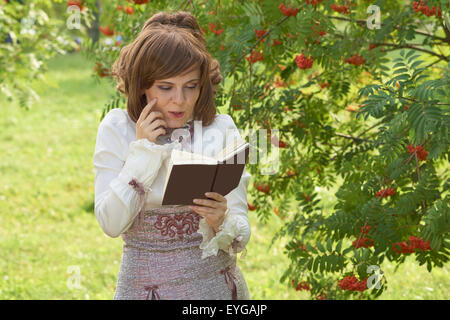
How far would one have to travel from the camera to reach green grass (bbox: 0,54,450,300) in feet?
16.9

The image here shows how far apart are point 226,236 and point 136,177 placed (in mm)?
357

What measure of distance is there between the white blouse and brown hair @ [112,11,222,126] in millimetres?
75

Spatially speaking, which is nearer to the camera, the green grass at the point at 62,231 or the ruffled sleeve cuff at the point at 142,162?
the ruffled sleeve cuff at the point at 142,162

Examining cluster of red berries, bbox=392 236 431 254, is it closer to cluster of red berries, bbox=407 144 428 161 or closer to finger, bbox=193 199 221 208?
cluster of red berries, bbox=407 144 428 161

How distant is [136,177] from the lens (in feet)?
6.06

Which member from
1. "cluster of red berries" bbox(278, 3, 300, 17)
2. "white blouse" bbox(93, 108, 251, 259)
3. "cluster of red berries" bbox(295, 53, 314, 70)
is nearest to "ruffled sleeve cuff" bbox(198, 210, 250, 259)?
"white blouse" bbox(93, 108, 251, 259)

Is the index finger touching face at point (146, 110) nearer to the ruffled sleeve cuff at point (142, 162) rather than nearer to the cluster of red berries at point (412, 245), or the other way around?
the ruffled sleeve cuff at point (142, 162)

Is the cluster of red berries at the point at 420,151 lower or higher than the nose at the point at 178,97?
lower

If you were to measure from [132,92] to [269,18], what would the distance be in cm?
132

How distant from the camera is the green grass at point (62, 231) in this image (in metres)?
5.16

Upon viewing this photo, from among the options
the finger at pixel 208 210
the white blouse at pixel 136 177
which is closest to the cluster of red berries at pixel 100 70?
the white blouse at pixel 136 177

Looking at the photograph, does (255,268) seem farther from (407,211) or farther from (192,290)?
(192,290)

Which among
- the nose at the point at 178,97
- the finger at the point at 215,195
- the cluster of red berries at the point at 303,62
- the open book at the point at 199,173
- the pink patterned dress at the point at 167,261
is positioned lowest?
the pink patterned dress at the point at 167,261

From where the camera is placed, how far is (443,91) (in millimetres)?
2064
